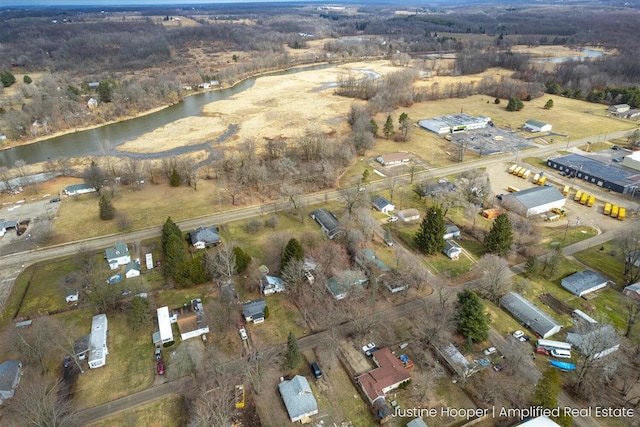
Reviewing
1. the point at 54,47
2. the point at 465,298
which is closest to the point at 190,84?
the point at 54,47

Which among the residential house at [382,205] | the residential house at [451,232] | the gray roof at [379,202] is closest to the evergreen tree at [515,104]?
the gray roof at [379,202]

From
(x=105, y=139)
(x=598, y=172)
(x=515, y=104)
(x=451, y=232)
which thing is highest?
(x=515, y=104)

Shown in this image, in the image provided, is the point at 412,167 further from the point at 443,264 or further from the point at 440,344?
the point at 440,344

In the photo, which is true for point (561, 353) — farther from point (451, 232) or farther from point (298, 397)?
point (298, 397)

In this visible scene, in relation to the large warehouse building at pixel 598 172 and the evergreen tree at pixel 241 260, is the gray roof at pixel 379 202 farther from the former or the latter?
the large warehouse building at pixel 598 172

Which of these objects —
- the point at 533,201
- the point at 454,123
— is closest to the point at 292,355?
the point at 533,201

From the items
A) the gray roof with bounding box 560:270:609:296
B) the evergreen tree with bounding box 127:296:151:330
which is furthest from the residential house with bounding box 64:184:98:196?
the gray roof with bounding box 560:270:609:296

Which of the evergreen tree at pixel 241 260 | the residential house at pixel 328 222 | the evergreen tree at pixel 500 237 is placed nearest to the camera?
the evergreen tree at pixel 241 260
